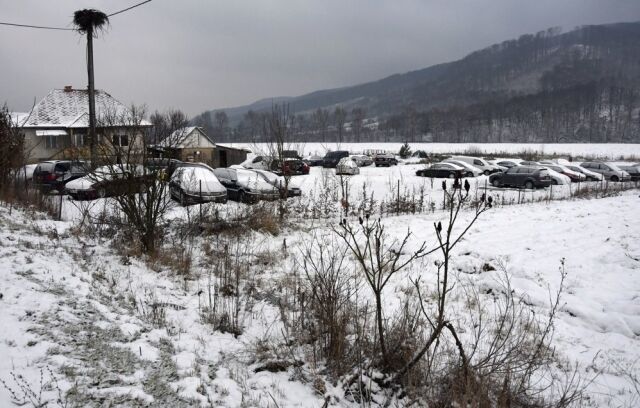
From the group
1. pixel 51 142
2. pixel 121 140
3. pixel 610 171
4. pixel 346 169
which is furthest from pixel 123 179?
pixel 610 171

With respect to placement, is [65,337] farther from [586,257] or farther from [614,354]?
[586,257]

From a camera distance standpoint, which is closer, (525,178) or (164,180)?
(164,180)

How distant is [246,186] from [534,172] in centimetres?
1776

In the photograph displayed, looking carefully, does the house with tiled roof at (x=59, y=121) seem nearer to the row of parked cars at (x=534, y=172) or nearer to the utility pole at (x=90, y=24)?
the utility pole at (x=90, y=24)

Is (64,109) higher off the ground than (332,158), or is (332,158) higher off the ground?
(64,109)

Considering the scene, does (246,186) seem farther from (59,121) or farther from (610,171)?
(610,171)

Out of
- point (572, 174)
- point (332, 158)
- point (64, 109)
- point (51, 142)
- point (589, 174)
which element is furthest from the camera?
point (332, 158)

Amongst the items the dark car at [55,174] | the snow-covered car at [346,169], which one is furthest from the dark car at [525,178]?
the dark car at [55,174]

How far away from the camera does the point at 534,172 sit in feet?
74.3

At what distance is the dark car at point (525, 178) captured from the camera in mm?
22422

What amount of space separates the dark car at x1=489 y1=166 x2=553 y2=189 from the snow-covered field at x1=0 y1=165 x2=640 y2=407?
13938mm

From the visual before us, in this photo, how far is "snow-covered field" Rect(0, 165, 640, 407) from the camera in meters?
3.36

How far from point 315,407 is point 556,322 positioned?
4.36m

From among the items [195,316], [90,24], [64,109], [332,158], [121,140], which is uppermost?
[90,24]
